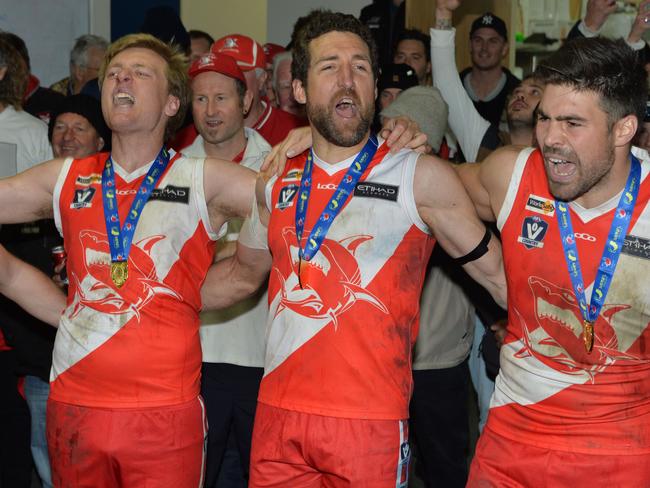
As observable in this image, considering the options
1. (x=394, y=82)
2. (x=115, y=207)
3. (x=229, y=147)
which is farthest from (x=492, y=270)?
(x=394, y=82)

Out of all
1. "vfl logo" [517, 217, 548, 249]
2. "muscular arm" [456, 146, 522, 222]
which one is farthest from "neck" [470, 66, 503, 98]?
"vfl logo" [517, 217, 548, 249]

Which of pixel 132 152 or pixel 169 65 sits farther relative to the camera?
pixel 169 65

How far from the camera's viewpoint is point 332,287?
10.1ft

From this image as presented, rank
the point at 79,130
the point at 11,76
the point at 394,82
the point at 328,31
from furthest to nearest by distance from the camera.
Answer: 1. the point at 11,76
2. the point at 394,82
3. the point at 79,130
4. the point at 328,31

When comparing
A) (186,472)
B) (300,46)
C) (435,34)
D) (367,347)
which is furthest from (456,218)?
(435,34)

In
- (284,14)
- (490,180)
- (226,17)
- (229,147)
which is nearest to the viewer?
(490,180)

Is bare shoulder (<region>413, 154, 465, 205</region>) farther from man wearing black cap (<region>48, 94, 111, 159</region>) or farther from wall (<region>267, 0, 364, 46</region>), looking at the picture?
wall (<region>267, 0, 364, 46</region>)

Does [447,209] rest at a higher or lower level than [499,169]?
lower

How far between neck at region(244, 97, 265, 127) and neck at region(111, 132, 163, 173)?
4.85ft

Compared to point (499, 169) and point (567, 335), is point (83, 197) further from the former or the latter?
point (567, 335)

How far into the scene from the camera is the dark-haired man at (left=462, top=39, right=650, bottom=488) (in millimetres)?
2930

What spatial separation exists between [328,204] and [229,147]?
1.42 m

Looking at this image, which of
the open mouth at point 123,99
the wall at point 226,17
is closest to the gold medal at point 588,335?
the open mouth at point 123,99

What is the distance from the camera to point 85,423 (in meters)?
3.29
